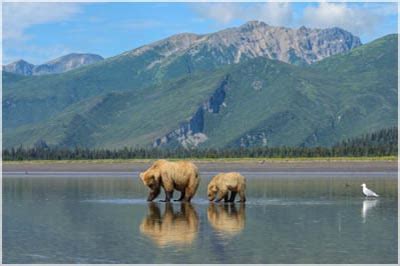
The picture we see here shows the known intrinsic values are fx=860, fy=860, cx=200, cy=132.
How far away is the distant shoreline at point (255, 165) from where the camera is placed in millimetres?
156975

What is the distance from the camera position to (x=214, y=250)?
3606 centimetres

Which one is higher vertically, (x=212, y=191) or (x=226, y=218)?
(x=212, y=191)

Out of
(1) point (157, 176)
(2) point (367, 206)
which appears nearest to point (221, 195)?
(1) point (157, 176)

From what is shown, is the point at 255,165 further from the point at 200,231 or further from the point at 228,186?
the point at 200,231

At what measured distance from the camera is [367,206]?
194 feet

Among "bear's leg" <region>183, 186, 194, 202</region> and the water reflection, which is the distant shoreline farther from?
"bear's leg" <region>183, 186, 194, 202</region>

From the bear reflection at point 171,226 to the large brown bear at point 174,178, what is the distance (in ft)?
16.4

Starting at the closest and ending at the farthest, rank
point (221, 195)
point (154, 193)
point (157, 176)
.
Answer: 1. point (221, 195)
2. point (157, 176)
3. point (154, 193)

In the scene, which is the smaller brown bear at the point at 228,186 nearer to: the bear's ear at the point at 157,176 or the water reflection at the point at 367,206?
the bear's ear at the point at 157,176

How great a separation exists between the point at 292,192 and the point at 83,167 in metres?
110

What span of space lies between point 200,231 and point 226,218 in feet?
23.8

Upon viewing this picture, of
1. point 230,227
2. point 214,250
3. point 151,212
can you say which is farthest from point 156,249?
point 151,212

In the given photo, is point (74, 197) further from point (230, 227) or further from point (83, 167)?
point (83, 167)

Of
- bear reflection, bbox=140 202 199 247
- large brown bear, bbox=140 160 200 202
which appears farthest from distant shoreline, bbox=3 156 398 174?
bear reflection, bbox=140 202 199 247
